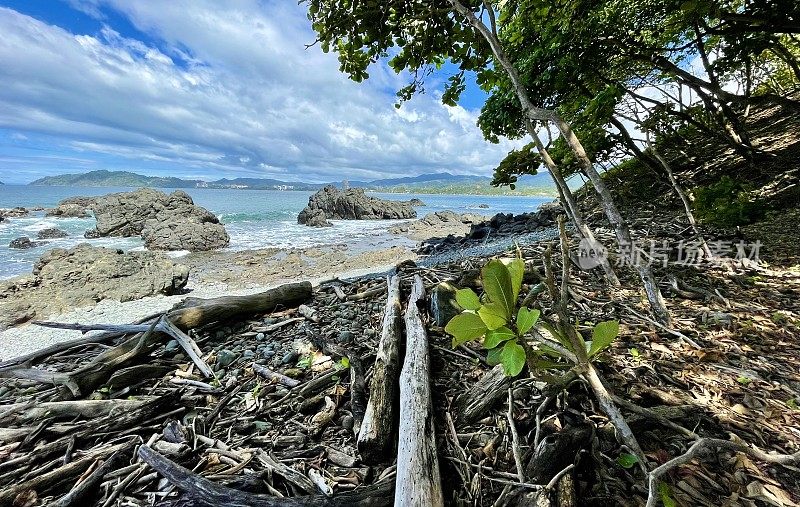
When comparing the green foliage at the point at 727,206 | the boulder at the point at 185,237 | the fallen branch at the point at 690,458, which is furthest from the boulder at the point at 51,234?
the green foliage at the point at 727,206

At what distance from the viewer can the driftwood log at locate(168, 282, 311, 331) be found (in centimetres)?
380

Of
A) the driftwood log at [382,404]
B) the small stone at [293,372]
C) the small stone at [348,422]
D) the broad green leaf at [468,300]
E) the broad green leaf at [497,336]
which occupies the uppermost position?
the broad green leaf at [468,300]

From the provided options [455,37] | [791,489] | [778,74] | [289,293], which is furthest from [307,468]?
[778,74]

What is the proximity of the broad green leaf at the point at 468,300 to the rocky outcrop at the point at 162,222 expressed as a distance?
2176cm

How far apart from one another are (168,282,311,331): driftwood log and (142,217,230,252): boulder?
17.9 meters

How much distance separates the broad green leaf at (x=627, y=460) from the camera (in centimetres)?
158

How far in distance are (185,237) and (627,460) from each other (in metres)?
23.8

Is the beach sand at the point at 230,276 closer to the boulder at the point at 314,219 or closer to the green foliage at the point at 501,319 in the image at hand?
the green foliage at the point at 501,319

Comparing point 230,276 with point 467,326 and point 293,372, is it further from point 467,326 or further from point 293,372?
point 467,326

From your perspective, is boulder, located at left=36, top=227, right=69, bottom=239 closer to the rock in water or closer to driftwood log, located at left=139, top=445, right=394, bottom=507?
the rock in water

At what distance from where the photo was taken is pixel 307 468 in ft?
6.49

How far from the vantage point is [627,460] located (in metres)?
1.60

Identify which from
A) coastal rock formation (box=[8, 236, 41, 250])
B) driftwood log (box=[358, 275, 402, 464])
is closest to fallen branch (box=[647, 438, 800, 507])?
driftwood log (box=[358, 275, 402, 464])

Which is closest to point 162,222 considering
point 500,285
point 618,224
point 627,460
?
point 618,224
